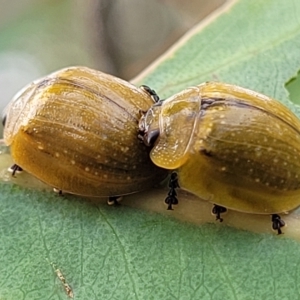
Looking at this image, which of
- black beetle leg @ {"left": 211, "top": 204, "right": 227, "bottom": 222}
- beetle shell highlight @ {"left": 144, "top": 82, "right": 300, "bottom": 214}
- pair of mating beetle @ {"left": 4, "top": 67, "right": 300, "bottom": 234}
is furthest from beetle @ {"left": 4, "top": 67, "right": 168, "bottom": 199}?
black beetle leg @ {"left": 211, "top": 204, "right": 227, "bottom": 222}

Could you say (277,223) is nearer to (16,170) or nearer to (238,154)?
(238,154)

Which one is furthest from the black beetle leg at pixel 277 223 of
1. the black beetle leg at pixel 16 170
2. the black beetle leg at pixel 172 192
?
the black beetle leg at pixel 16 170

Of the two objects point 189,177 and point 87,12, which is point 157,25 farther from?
point 189,177

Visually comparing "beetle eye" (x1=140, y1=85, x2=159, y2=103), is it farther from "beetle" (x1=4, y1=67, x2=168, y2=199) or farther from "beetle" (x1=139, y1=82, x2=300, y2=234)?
"beetle" (x1=139, y1=82, x2=300, y2=234)

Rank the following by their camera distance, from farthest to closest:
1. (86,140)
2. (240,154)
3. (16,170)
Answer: (16,170), (86,140), (240,154)

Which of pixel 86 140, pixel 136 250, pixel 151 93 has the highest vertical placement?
pixel 151 93

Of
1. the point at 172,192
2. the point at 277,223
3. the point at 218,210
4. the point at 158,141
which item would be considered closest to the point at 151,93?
the point at 158,141
